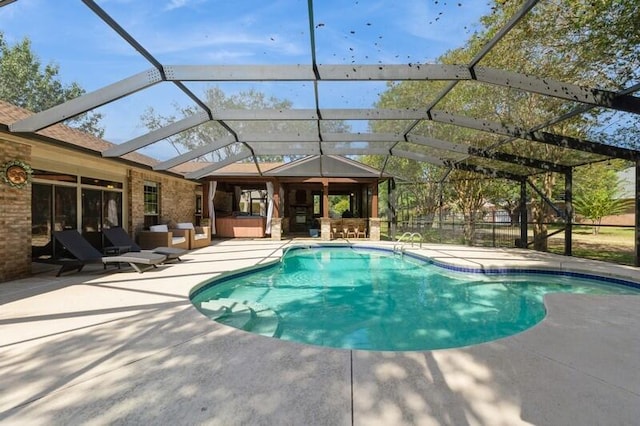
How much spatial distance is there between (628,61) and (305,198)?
1846cm

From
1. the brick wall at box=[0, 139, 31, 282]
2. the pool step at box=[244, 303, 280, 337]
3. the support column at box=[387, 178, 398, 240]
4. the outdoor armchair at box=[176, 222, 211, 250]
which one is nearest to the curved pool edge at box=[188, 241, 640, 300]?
the pool step at box=[244, 303, 280, 337]

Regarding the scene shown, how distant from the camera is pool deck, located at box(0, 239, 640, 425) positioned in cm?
209

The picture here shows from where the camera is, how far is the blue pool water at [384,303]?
4.64 metres

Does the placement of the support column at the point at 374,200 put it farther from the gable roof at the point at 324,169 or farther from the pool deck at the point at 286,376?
the pool deck at the point at 286,376

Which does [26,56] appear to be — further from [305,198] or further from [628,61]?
[628,61]

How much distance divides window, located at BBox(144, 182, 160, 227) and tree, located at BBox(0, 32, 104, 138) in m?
16.9

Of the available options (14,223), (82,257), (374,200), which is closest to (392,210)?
(374,200)

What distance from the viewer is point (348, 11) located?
16.8 ft

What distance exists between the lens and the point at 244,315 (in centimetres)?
520

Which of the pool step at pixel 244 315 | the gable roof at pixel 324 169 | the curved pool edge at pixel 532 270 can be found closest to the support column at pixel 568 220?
the curved pool edge at pixel 532 270

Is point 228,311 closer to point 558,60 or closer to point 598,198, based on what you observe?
point 558,60

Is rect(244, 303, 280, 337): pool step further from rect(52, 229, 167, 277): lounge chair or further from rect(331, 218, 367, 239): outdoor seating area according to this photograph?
rect(331, 218, 367, 239): outdoor seating area

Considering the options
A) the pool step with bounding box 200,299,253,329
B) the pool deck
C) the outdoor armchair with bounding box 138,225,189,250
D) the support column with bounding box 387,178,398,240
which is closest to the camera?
the pool deck

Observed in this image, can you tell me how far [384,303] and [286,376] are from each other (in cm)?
402
